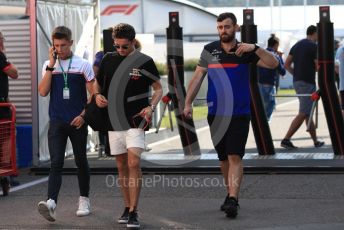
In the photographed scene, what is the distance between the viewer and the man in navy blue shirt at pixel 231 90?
29.8ft

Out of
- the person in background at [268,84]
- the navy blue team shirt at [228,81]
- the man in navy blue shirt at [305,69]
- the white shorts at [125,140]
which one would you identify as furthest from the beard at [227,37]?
the person in background at [268,84]

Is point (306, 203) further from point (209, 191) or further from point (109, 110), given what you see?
point (109, 110)

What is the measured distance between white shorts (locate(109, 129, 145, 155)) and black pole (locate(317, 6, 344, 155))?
4.99 metres

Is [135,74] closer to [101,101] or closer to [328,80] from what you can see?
[101,101]

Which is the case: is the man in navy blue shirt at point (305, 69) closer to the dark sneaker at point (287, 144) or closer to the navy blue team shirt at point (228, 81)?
the dark sneaker at point (287, 144)

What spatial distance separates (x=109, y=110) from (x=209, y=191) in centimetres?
254

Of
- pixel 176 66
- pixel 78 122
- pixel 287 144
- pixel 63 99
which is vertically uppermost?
pixel 176 66

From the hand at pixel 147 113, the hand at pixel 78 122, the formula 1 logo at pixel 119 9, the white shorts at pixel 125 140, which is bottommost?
the white shorts at pixel 125 140

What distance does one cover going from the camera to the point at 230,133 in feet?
30.3

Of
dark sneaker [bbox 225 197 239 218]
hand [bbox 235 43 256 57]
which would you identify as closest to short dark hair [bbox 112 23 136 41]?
hand [bbox 235 43 256 57]

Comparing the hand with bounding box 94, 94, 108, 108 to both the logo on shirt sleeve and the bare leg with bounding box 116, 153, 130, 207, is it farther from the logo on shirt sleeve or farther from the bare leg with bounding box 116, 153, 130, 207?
the bare leg with bounding box 116, 153, 130, 207

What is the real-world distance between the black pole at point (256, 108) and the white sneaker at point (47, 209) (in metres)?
5.28

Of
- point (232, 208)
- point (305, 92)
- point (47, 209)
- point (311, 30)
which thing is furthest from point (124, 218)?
point (311, 30)

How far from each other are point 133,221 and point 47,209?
0.92 meters
